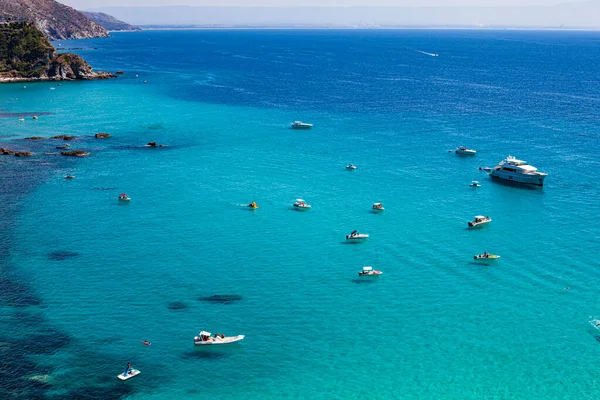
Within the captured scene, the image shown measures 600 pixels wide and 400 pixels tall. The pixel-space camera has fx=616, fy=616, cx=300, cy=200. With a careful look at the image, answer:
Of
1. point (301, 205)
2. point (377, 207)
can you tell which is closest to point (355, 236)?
point (377, 207)

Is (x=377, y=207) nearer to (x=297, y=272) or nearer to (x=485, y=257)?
(x=485, y=257)

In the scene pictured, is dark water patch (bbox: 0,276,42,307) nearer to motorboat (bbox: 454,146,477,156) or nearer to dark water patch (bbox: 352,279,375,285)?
dark water patch (bbox: 352,279,375,285)

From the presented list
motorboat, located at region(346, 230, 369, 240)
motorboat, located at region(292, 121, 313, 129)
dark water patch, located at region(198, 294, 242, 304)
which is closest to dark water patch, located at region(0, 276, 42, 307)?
dark water patch, located at region(198, 294, 242, 304)

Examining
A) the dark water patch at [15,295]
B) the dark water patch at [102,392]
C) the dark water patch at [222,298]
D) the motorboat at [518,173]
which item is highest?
the motorboat at [518,173]

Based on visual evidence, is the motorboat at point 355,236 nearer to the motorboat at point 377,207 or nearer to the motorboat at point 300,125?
the motorboat at point 377,207

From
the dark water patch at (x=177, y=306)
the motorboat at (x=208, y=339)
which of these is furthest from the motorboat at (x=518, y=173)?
the motorboat at (x=208, y=339)

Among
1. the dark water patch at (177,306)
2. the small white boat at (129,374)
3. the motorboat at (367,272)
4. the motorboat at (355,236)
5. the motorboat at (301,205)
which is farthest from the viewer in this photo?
the motorboat at (301,205)
